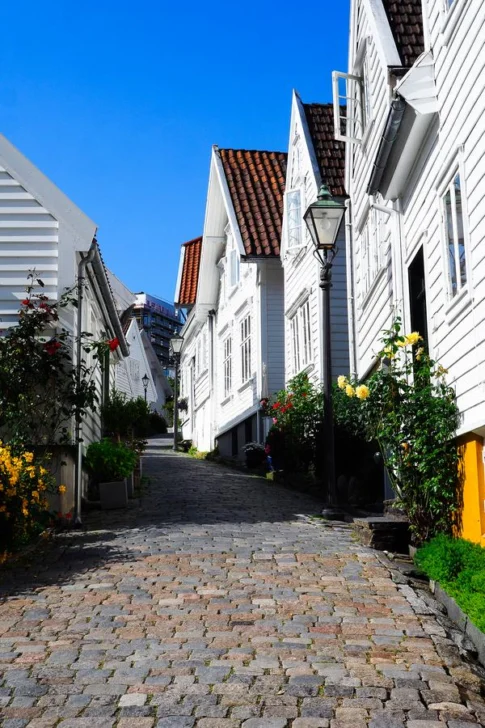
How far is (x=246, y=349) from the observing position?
918 inches

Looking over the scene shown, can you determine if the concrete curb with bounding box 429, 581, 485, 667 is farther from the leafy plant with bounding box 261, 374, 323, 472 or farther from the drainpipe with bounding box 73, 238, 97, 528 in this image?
the leafy plant with bounding box 261, 374, 323, 472

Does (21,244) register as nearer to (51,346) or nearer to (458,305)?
(51,346)

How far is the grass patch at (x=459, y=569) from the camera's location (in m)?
6.14

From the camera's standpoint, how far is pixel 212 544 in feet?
32.4

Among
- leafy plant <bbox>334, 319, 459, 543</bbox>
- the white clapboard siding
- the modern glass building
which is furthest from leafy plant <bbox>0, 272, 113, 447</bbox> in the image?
the modern glass building

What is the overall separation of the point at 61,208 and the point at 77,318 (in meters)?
1.59

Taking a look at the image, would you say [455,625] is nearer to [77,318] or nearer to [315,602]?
[315,602]

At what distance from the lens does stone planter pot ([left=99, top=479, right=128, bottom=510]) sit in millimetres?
13484

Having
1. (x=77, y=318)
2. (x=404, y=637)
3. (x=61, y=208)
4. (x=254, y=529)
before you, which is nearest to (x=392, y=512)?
(x=254, y=529)

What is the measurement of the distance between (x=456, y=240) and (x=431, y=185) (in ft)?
4.18

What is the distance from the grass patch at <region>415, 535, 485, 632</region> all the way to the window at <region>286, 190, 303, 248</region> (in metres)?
11.7

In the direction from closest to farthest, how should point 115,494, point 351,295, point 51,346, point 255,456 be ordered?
1. point 51,346
2. point 115,494
3. point 351,295
4. point 255,456

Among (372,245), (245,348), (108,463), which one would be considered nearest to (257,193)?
(245,348)

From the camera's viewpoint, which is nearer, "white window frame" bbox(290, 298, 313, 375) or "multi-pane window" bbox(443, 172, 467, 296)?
"multi-pane window" bbox(443, 172, 467, 296)
